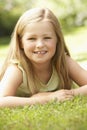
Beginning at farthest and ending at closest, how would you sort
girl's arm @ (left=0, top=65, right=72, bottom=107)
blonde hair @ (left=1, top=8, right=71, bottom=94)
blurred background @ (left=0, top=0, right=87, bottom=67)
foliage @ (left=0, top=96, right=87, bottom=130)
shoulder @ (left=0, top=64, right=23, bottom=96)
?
blurred background @ (left=0, top=0, right=87, bottom=67) < blonde hair @ (left=1, top=8, right=71, bottom=94) < shoulder @ (left=0, top=64, right=23, bottom=96) < girl's arm @ (left=0, top=65, right=72, bottom=107) < foliage @ (left=0, top=96, right=87, bottom=130)

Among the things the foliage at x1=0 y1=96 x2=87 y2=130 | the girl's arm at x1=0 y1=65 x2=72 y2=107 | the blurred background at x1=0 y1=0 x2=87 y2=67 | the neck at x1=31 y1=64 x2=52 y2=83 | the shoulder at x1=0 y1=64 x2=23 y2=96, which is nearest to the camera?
the foliage at x1=0 y1=96 x2=87 y2=130

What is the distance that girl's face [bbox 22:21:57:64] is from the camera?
4.14m

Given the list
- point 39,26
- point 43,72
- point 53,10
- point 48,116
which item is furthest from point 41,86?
point 53,10

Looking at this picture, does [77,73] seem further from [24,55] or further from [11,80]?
[11,80]

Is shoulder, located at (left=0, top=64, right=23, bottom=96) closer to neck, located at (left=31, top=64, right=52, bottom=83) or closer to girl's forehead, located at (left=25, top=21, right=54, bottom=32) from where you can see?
neck, located at (left=31, top=64, right=52, bottom=83)

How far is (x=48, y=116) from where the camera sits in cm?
317

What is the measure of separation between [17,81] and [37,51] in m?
0.34

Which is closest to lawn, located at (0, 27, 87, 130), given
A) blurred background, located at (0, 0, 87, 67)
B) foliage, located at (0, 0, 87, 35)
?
blurred background, located at (0, 0, 87, 67)

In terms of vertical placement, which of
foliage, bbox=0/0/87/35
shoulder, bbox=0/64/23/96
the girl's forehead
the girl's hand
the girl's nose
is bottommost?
the girl's hand

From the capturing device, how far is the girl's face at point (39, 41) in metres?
4.14

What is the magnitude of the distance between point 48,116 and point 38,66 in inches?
51.0

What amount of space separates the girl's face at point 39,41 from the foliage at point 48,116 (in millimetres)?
→ 607

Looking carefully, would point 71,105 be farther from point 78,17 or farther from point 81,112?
point 78,17

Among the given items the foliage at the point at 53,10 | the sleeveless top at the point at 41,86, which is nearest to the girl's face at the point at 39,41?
the sleeveless top at the point at 41,86
